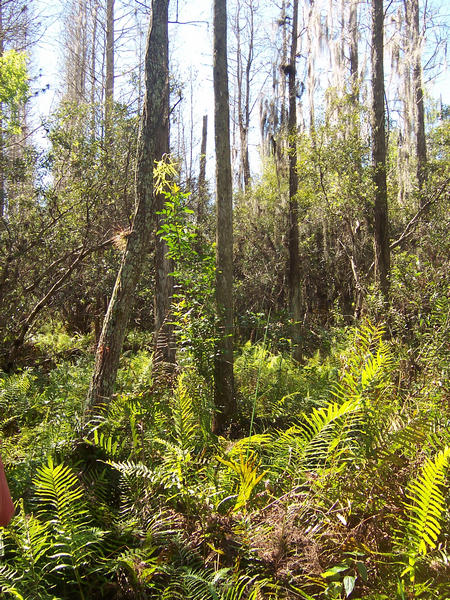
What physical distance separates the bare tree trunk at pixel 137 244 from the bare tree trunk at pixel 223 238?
1237 millimetres

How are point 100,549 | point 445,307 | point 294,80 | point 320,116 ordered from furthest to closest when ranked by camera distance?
point 294,80 → point 320,116 → point 445,307 → point 100,549

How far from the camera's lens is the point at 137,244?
189 inches

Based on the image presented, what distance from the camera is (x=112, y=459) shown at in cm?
427

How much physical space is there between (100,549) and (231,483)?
111 centimetres

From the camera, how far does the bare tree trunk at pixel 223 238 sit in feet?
18.3

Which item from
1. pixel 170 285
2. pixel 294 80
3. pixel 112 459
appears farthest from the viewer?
pixel 294 80

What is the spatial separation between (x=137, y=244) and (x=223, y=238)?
1.46 metres

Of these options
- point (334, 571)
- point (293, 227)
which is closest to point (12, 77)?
point (293, 227)

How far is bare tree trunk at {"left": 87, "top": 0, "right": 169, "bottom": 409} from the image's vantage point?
15.6 feet

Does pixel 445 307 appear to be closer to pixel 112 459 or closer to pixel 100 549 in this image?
pixel 112 459

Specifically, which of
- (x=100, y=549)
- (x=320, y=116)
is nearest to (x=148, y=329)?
(x=320, y=116)

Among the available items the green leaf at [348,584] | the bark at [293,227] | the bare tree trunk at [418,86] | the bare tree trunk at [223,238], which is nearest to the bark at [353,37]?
the bare tree trunk at [418,86]

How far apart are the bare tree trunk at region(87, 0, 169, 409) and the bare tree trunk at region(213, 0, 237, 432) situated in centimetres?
124

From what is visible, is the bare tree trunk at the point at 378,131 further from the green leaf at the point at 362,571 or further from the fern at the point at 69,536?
the fern at the point at 69,536
